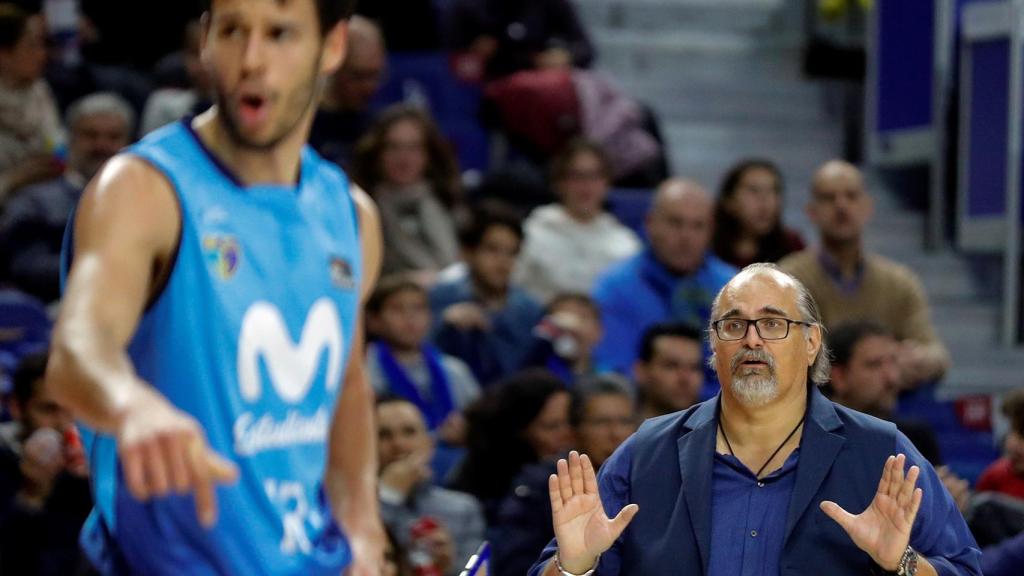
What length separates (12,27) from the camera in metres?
8.41

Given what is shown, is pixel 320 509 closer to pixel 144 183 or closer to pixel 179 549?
pixel 179 549

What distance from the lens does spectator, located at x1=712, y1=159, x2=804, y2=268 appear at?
8023mm

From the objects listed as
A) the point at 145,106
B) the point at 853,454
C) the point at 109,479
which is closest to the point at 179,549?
the point at 109,479

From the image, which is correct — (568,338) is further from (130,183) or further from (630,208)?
(130,183)

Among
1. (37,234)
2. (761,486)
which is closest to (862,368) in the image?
(761,486)

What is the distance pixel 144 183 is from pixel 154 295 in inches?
6.6

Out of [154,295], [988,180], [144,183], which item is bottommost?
[988,180]

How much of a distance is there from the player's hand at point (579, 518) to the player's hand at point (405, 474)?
2.08 meters

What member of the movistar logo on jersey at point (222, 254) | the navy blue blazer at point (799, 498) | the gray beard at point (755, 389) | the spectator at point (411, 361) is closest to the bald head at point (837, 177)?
the spectator at point (411, 361)

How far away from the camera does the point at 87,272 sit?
7.94 feet

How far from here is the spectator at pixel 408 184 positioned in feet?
26.5

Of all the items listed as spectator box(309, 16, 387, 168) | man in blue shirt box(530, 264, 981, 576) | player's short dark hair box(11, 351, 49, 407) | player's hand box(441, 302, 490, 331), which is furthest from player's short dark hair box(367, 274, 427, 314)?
man in blue shirt box(530, 264, 981, 576)

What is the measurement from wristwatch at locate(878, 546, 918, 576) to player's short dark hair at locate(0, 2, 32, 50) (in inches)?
235

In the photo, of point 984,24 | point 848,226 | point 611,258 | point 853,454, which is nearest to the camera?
point 853,454
